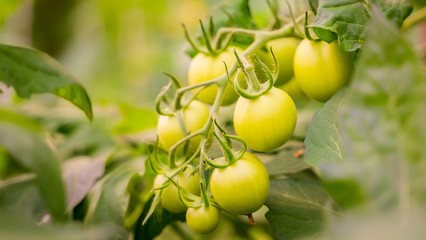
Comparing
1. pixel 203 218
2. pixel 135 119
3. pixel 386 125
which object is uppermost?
pixel 386 125

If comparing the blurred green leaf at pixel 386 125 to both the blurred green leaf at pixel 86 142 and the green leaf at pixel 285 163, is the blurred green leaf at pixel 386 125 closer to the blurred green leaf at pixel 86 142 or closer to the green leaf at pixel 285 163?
the green leaf at pixel 285 163

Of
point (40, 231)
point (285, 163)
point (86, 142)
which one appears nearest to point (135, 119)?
point (86, 142)

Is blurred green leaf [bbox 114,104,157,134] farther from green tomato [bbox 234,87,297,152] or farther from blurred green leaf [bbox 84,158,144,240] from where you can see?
green tomato [bbox 234,87,297,152]

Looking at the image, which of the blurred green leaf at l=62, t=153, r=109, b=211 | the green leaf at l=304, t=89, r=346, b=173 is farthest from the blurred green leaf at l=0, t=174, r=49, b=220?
the green leaf at l=304, t=89, r=346, b=173

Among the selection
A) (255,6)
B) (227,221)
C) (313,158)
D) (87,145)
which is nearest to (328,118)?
(313,158)

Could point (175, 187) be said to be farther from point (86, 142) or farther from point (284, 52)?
point (86, 142)

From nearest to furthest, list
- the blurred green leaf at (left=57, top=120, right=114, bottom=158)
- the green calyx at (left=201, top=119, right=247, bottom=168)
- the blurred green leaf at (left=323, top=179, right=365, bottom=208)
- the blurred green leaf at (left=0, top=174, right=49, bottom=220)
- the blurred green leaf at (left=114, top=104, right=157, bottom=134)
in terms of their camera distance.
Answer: the blurred green leaf at (left=323, top=179, right=365, bottom=208), the green calyx at (left=201, top=119, right=247, bottom=168), the blurred green leaf at (left=0, top=174, right=49, bottom=220), the blurred green leaf at (left=57, top=120, right=114, bottom=158), the blurred green leaf at (left=114, top=104, right=157, bottom=134)

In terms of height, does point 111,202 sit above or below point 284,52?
below

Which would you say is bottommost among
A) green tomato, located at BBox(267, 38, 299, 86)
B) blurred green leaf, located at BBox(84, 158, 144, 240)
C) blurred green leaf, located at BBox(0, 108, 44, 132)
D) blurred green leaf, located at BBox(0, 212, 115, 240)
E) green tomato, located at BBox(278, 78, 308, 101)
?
blurred green leaf, located at BBox(84, 158, 144, 240)
